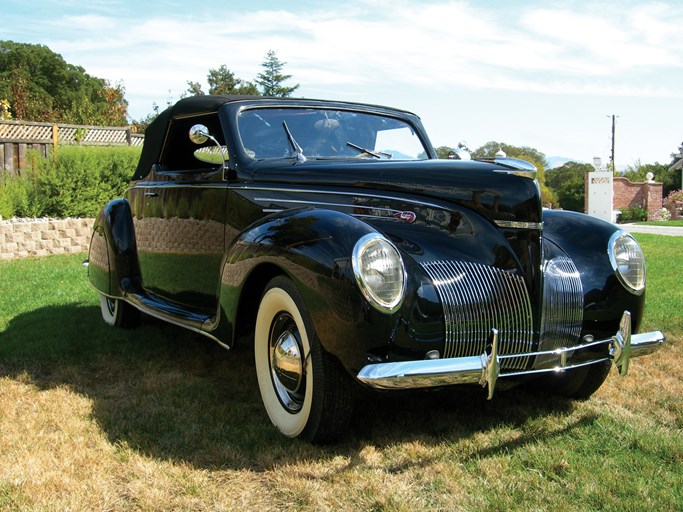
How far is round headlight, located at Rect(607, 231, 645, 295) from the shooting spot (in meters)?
3.36

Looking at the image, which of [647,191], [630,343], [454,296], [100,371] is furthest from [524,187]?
[647,191]

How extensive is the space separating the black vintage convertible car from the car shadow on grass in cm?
20

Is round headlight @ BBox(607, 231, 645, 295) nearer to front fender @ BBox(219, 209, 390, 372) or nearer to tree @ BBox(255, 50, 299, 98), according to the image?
front fender @ BBox(219, 209, 390, 372)

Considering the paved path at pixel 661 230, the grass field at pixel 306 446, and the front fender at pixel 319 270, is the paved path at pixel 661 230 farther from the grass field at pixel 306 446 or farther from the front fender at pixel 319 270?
the front fender at pixel 319 270

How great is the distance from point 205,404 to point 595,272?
2.09 m

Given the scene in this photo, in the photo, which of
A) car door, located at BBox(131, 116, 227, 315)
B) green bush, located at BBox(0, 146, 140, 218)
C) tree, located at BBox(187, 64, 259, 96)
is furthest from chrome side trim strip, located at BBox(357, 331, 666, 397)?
tree, located at BBox(187, 64, 259, 96)

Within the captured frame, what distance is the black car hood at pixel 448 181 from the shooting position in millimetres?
3096

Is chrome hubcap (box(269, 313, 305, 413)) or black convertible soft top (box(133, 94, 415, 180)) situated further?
black convertible soft top (box(133, 94, 415, 180))

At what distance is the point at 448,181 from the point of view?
321 centimetres

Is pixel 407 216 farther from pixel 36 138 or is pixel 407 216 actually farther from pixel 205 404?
pixel 36 138

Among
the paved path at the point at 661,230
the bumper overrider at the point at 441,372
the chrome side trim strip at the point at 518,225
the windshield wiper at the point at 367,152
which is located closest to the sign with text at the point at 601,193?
the paved path at the point at 661,230

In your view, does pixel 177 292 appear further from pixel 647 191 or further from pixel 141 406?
pixel 647 191

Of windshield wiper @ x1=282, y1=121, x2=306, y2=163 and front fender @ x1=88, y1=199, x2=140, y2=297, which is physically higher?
windshield wiper @ x1=282, y1=121, x2=306, y2=163

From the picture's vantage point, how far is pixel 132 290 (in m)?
4.93
